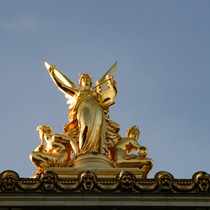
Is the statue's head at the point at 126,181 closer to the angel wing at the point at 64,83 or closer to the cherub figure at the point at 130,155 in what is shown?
the cherub figure at the point at 130,155

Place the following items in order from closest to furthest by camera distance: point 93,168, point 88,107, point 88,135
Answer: point 93,168 → point 88,135 → point 88,107

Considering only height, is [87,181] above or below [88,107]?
below

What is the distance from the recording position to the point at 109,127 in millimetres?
57969

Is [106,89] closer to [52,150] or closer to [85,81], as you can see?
[85,81]

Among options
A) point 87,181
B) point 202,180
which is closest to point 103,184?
point 87,181

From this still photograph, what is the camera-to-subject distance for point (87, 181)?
45.5m

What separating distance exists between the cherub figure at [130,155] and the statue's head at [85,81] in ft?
12.5

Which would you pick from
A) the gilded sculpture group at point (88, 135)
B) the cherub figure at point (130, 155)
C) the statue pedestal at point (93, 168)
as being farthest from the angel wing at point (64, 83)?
the statue pedestal at point (93, 168)

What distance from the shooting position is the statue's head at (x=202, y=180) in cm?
4541

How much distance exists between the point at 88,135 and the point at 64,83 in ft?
18.6

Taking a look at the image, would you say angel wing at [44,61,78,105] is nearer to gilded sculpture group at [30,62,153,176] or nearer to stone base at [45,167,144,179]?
gilded sculpture group at [30,62,153,176]

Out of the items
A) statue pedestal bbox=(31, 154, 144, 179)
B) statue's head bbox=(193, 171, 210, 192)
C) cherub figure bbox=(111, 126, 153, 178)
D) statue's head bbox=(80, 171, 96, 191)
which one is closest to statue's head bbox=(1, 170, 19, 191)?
statue's head bbox=(80, 171, 96, 191)

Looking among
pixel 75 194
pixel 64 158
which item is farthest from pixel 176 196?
pixel 64 158
